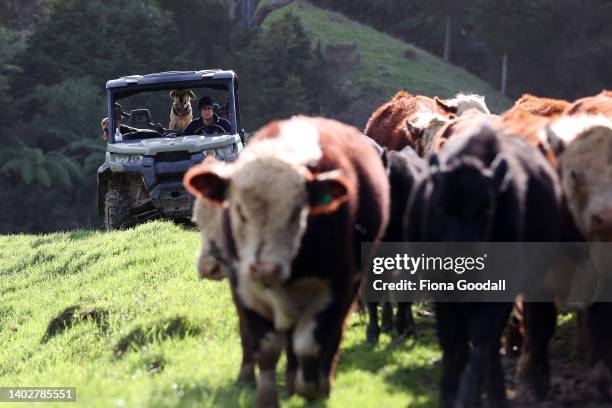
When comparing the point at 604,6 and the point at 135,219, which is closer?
the point at 135,219

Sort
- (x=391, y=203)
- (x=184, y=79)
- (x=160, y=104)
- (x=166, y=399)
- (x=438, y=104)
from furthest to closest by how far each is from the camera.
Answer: (x=160, y=104) < (x=184, y=79) < (x=438, y=104) < (x=391, y=203) < (x=166, y=399)

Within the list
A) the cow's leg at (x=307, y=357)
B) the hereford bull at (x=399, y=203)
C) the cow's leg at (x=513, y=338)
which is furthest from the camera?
the hereford bull at (x=399, y=203)

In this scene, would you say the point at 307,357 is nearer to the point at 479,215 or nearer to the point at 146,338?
the point at 479,215

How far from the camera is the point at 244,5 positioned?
180ft

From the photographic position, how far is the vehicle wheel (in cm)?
1834

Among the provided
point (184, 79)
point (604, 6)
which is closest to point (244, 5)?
point (604, 6)

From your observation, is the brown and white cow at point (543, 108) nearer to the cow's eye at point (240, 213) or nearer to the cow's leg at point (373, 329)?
the cow's leg at point (373, 329)

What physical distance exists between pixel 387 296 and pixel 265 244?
135 inches

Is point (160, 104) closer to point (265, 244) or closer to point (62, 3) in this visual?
point (62, 3)

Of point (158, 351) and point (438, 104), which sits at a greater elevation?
point (438, 104)

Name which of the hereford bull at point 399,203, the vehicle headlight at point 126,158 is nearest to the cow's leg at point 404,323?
the hereford bull at point 399,203

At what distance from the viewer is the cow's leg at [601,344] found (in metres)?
7.73

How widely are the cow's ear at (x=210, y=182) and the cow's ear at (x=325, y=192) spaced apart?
0.60 m

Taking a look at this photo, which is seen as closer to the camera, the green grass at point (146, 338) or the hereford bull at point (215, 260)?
the green grass at point (146, 338)
